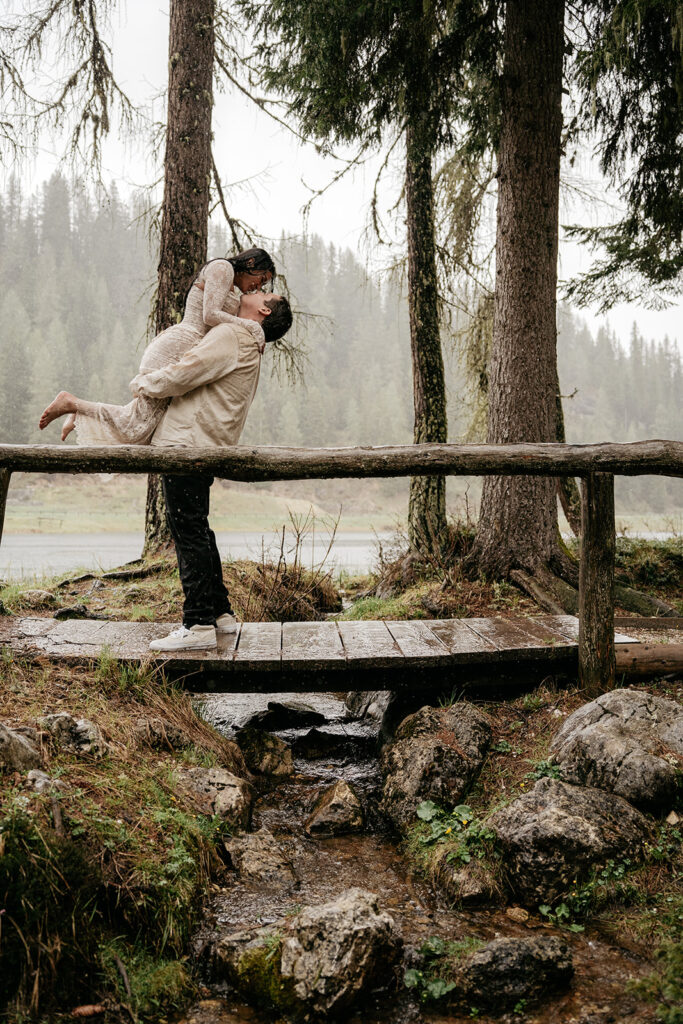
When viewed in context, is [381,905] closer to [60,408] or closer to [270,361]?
[60,408]

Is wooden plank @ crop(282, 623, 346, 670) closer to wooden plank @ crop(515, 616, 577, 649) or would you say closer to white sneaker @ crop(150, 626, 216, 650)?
white sneaker @ crop(150, 626, 216, 650)

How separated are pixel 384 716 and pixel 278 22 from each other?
649 centimetres

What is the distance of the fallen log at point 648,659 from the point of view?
14.6 ft

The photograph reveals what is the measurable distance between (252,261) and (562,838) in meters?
3.50

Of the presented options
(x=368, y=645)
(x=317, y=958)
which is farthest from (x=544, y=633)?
(x=317, y=958)

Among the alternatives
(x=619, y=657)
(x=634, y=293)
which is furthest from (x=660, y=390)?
(x=619, y=657)

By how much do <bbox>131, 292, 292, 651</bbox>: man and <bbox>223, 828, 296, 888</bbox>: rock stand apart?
1.31 m


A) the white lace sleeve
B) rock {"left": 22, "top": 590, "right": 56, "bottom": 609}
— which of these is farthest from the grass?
rock {"left": 22, "top": 590, "right": 56, "bottom": 609}

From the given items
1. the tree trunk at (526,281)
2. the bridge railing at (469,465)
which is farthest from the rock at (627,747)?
the tree trunk at (526,281)

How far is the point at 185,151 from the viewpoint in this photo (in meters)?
8.20

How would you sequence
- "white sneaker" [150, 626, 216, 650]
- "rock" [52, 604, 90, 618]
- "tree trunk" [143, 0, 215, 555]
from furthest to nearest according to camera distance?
1. "tree trunk" [143, 0, 215, 555]
2. "rock" [52, 604, 90, 618]
3. "white sneaker" [150, 626, 216, 650]

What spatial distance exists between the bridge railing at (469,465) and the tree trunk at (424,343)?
4.20m

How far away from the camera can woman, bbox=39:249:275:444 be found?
13.5 feet

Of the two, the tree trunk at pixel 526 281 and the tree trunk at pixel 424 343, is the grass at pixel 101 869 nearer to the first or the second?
the tree trunk at pixel 526 281
